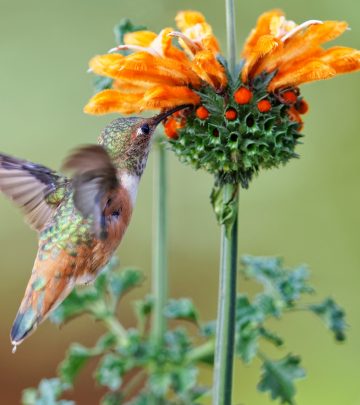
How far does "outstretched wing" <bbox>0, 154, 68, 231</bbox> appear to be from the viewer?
1.53 meters

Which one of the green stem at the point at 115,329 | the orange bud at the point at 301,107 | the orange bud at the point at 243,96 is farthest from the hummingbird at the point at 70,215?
the green stem at the point at 115,329

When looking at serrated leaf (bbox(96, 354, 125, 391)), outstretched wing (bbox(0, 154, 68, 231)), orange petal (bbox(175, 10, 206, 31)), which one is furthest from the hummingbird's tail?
orange petal (bbox(175, 10, 206, 31))

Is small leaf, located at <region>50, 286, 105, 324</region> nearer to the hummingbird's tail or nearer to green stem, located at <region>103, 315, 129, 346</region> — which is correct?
green stem, located at <region>103, 315, 129, 346</region>

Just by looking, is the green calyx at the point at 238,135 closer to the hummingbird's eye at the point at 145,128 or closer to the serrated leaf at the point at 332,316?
the hummingbird's eye at the point at 145,128

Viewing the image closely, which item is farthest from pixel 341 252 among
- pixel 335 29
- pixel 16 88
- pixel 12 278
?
pixel 335 29

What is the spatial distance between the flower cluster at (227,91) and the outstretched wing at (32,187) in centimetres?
19

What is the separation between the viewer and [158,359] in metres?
1.78

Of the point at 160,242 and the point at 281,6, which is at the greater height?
the point at 281,6

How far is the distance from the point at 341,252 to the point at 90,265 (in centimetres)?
207

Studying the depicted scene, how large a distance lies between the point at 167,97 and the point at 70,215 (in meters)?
0.30

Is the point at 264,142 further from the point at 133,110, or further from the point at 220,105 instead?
the point at 133,110

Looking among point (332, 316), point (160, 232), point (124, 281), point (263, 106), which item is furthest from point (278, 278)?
point (263, 106)

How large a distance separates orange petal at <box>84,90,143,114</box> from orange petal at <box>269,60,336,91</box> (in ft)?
0.85

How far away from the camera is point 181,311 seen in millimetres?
1787
